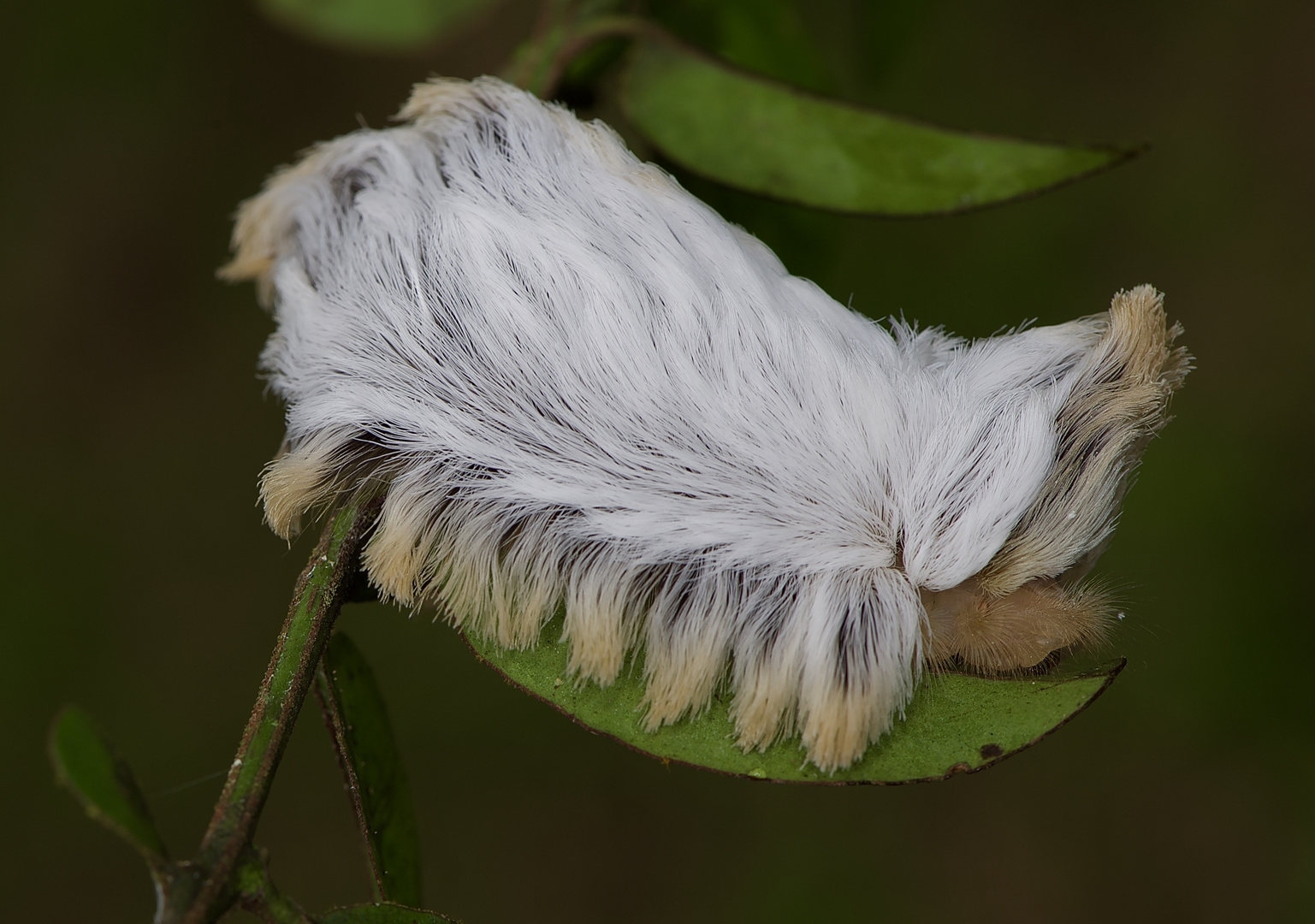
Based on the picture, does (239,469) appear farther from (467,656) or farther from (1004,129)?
(1004,129)

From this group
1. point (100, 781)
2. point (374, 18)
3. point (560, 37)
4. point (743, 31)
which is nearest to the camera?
point (100, 781)

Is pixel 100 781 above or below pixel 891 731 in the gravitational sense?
below

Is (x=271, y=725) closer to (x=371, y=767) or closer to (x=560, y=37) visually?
(x=371, y=767)

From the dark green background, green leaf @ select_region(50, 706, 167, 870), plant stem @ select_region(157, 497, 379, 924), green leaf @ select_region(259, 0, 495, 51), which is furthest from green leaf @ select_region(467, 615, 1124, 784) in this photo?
the dark green background

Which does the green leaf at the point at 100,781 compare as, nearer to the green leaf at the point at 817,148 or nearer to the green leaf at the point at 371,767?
the green leaf at the point at 371,767

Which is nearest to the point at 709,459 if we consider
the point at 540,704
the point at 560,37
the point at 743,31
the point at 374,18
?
the point at 560,37

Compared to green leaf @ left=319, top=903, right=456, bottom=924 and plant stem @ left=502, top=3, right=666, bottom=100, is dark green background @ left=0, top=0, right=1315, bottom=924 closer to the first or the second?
plant stem @ left=502, top=3, right=666, bottom=100
